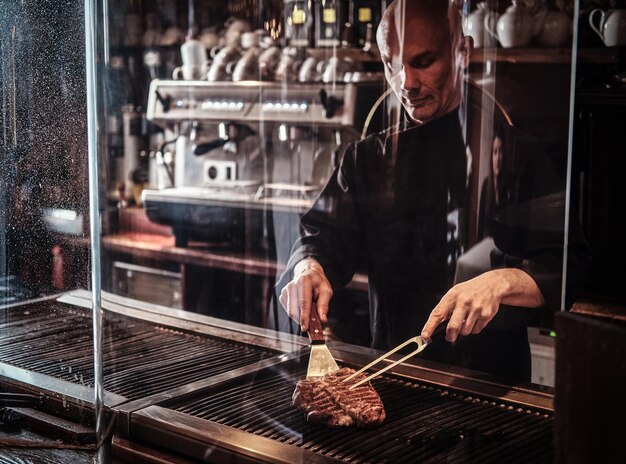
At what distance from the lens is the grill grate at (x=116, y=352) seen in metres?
1.30

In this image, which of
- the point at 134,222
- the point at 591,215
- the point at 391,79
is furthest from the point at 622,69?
the point at 134,222

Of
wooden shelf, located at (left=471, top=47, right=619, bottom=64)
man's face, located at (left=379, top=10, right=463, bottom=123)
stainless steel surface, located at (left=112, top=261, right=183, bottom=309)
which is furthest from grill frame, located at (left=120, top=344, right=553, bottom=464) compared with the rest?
stainless steel surface, located at (left=112, top=261, right=183, bottom=309)

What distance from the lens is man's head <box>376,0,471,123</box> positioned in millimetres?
1679

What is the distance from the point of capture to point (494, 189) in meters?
1.70

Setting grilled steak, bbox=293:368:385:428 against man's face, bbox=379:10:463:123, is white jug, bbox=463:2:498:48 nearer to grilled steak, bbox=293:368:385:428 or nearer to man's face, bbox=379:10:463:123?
man's face, bbox=379:10:463:123

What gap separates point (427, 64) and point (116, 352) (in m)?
0.86

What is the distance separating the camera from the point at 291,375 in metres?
1.48

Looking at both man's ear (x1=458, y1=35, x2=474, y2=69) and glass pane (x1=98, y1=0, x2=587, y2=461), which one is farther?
man's ear (x1=458, y1=35, x2=474, y2=69)

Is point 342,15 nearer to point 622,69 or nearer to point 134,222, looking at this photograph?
point 622,69

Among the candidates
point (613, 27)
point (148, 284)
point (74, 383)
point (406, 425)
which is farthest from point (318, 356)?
point (148, 284)

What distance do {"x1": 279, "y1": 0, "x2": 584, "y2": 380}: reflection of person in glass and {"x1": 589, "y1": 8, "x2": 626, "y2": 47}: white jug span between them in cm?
93

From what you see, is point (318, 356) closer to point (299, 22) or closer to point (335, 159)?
point (335, 159)

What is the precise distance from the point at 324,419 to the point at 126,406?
0.32 m

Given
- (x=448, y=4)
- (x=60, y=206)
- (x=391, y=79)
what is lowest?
(x=60, y=206)
